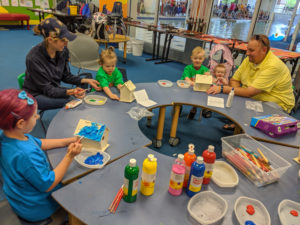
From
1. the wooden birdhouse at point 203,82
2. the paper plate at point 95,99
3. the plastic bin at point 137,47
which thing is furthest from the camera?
the plastic bin at point 137,47

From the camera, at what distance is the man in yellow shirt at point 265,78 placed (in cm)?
236

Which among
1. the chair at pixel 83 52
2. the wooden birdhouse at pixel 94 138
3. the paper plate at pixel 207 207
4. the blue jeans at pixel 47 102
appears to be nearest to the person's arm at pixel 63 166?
the wooden birdhouse at pixel 94 138

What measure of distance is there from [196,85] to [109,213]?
6.16 ft

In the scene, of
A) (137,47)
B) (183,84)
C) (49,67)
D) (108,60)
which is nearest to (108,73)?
(108,60)

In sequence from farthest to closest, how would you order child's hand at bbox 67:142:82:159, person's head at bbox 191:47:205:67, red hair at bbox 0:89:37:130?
person's head at bbox 191:47:205:67, child's hand at bbox 67:142:82:159, red hair at bbox 0:89:37:130

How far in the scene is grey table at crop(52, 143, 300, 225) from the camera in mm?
1007

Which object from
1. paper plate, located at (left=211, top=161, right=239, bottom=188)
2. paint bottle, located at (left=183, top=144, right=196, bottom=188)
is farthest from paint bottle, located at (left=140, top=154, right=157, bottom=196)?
paper plate, located at (left=211, top=161, right=239, bottom=188)

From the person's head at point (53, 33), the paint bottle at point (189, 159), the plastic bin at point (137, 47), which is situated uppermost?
the person's head at point (53, 33)

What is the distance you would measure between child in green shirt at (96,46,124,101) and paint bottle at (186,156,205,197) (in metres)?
1.32

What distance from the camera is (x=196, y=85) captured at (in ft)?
8.42

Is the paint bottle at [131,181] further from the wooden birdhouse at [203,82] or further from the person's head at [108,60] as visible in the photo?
the wooden birdhouse at [203,82]

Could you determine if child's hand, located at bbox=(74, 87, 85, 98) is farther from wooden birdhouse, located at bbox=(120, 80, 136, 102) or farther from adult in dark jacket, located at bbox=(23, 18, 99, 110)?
wooden birdhouse, located at bbox=(120, 80, 136, 102)

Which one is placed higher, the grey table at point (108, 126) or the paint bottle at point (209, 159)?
the paint bottle at point (209, 159)

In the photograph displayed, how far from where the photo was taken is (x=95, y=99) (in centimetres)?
212
